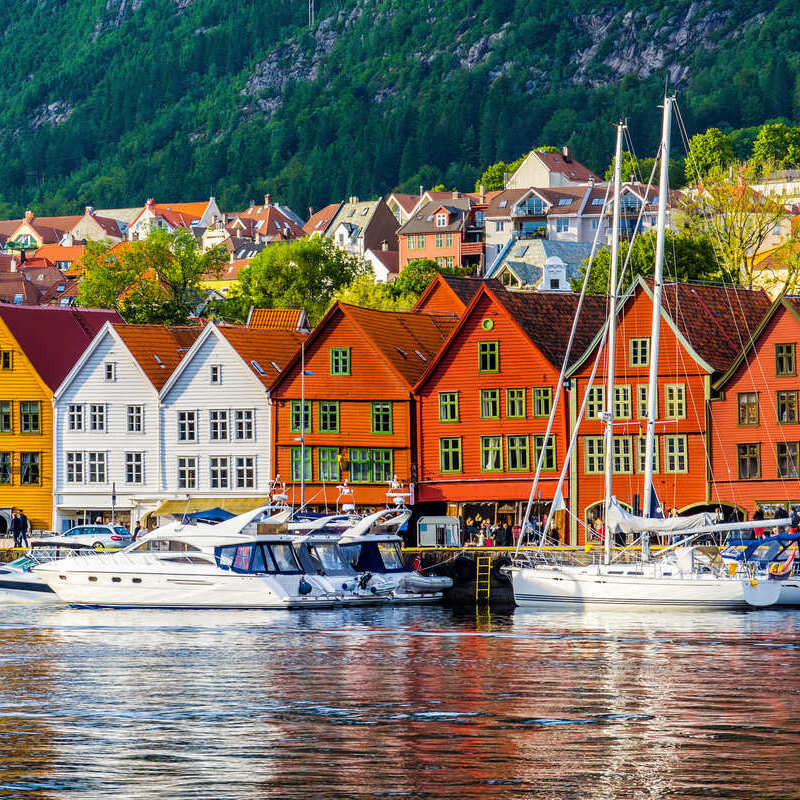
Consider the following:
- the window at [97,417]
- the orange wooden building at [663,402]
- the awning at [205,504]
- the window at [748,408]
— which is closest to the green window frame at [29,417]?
the window at [97,417]

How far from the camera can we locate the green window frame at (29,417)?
10162cm

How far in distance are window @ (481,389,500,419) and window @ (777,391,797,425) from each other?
14.4m

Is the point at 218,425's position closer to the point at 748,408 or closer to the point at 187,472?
the point at 187,472

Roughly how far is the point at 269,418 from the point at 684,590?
3706 centimetres

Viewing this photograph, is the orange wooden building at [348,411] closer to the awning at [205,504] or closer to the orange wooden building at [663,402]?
the awning at [205,504]

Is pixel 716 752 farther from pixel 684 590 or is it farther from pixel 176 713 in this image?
pixel 684 590

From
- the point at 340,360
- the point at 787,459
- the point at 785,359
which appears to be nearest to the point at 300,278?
the point at 340,360

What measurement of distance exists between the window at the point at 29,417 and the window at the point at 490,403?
2692cm

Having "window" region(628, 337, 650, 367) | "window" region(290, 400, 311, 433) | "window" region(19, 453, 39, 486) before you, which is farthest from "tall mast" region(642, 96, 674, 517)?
"window" region(19, 453, 39, 486)

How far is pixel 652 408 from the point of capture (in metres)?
68.5

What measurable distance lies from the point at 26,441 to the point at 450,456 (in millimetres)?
26069

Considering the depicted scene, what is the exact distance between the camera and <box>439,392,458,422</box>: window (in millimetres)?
90812

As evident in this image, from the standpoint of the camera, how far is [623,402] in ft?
280

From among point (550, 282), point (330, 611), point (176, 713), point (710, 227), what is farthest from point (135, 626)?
point (550, 282)
